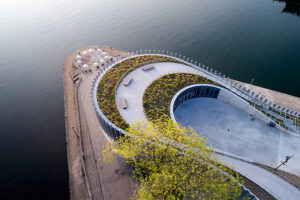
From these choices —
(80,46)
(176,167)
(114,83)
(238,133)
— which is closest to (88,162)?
(114,83)

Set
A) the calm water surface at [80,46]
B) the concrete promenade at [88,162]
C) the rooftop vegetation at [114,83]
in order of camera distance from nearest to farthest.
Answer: the concrete promenade at [88,162], the rooftop vegetation at [114,83], the calm water surface at [80,46]

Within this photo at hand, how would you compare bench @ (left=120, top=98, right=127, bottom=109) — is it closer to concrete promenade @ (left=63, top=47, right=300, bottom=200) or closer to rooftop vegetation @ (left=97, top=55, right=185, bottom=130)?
concrete promenade @ (left=63, top=47, right=300, bottom=200)

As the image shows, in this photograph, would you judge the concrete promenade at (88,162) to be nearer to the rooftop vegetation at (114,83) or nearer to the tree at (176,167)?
the tree at (176,167)

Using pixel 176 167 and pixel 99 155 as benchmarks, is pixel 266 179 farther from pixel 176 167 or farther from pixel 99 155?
pixel 99 155

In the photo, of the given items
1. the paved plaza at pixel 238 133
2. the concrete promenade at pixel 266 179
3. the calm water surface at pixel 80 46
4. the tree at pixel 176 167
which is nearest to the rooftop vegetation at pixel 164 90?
the tree at pixel 176 167

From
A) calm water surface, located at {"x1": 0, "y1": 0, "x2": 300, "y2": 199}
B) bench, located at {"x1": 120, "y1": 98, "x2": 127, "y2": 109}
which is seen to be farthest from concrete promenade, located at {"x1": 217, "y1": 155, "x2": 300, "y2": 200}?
calm water surface, located at {"x1": 0, "y1": 0, "x2": 300, "y2": 199}

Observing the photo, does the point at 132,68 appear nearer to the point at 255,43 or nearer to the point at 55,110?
the point at 55,110
